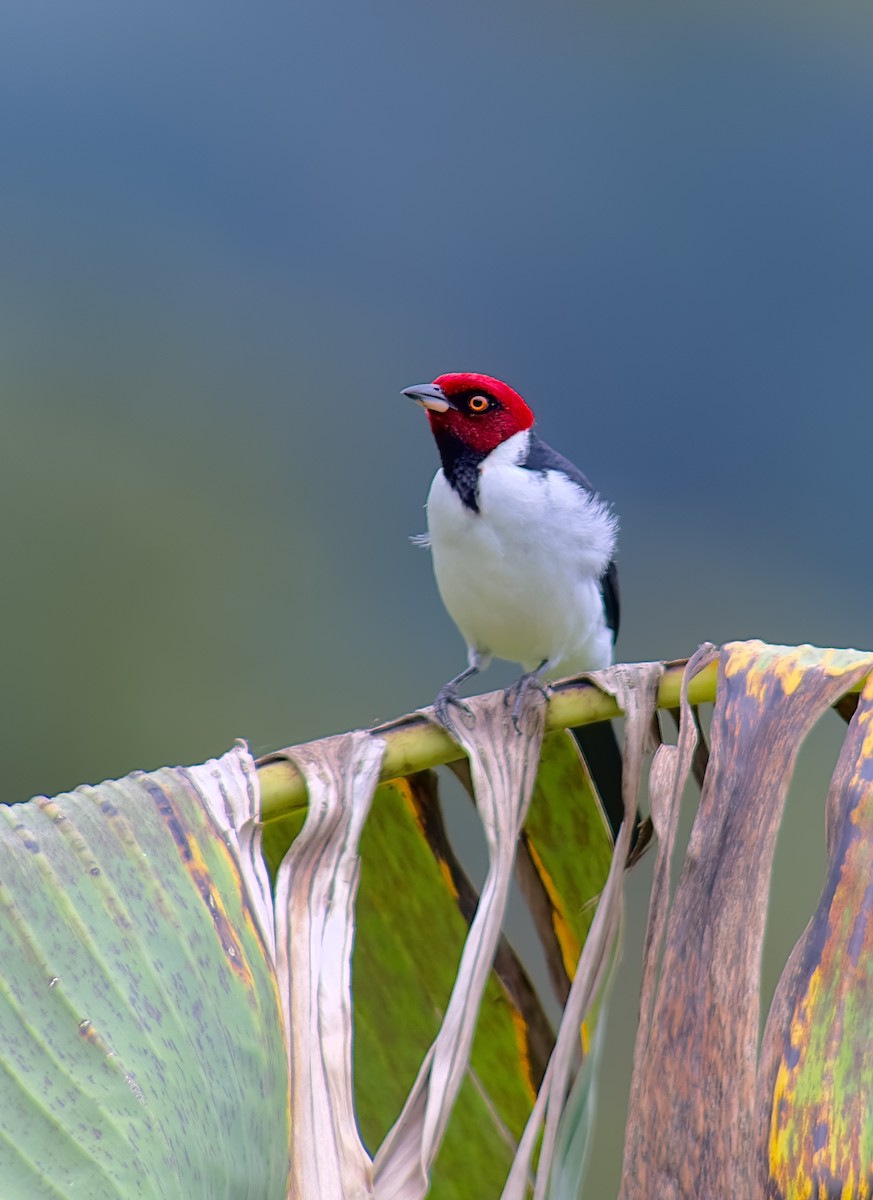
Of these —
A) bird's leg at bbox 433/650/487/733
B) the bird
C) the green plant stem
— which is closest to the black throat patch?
the bird

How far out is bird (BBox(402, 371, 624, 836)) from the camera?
156 cm

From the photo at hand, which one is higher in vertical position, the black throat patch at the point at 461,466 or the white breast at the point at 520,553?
the black throat patch at the point at 461,466

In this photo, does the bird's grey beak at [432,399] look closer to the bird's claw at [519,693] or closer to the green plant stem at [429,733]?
the bird's claw at [519,693]

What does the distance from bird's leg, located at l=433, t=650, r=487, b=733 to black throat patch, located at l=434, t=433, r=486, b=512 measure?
201 mm

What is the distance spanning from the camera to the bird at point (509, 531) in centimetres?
156

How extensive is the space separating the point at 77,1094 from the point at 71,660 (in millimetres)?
2482

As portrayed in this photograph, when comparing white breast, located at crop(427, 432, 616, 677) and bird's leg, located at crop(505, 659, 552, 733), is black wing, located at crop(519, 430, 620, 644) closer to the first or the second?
white breast, located at crop(427, 432, 616, 677)

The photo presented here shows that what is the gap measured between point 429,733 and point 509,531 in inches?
28.2

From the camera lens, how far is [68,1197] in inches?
23.4

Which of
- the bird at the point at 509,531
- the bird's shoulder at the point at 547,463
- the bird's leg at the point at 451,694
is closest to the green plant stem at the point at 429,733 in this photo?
the bird's leg at the point at 451,694

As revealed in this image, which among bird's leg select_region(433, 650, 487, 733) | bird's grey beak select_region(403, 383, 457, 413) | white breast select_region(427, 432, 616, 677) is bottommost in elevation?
bird's leg select_region(433, 650, 487, 733)

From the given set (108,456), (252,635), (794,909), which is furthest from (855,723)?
(108,456)

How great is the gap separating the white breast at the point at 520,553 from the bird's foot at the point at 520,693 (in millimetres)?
273

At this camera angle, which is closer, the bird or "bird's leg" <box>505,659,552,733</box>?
"bird's leg" <box>505,659,552,733</box>
